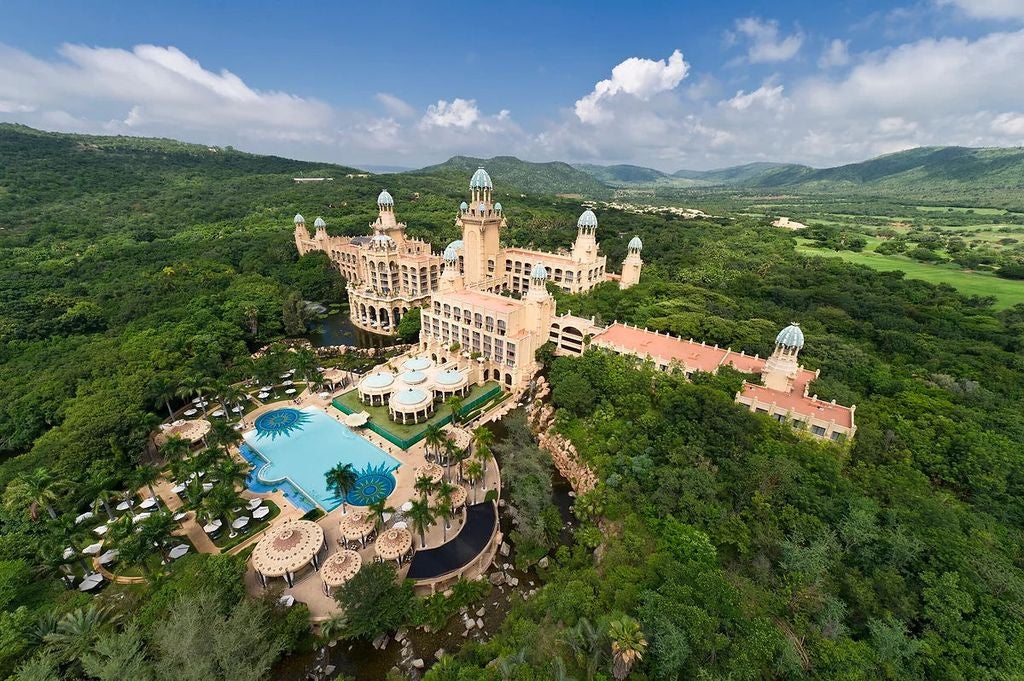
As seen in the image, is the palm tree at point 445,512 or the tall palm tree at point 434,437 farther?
the tall palm tree at point 434,437

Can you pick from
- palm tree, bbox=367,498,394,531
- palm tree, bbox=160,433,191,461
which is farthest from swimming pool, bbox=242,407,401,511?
palm tree, bbox=160,433,191,461

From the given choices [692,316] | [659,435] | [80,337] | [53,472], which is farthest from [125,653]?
[692,316]

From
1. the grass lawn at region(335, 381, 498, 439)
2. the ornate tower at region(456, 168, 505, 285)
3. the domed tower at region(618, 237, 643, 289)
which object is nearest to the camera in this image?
the grass lawn at region(335, 381, 498, 439)

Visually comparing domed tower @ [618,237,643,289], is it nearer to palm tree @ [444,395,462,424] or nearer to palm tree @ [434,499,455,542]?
palm tree @ [444,395,462,424]

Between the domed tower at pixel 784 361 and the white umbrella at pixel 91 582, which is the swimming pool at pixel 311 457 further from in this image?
the domed tower at pixel 784 361

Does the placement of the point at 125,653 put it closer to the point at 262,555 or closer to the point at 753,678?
the point at 262,555

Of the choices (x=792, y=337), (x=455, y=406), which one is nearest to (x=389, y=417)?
(x=455, y=406)

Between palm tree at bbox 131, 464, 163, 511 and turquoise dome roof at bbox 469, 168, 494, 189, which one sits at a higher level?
turquoise dome roof at bbox 469, 168, 494, 189

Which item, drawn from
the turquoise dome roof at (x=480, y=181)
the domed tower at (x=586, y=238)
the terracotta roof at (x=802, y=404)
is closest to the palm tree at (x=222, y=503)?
the terracotta roof at (x=802, y=404)

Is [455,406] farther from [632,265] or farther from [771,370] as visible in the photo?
[632,265]
